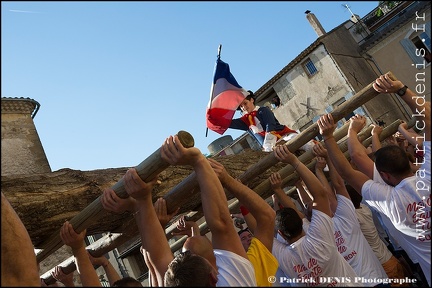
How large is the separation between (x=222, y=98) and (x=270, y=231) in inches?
137

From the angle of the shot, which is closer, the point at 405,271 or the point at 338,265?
the point at 338,265

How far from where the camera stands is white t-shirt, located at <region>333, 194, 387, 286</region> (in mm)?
4109

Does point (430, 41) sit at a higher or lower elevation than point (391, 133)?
higher

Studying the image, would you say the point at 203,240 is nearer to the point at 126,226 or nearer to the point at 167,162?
the point at 167,162

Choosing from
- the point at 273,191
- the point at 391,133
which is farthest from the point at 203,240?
the point at 391,133

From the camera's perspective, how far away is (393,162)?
322 cm

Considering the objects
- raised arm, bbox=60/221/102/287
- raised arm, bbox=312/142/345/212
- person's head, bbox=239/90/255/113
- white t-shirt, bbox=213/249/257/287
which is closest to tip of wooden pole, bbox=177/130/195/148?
white t-shirt, bbox=213/249/257/287

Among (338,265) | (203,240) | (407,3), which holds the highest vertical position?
(407,3)

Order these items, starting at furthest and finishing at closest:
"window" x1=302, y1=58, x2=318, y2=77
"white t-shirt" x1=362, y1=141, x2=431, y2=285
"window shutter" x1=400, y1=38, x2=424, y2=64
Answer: "window" x1=302, y1=58, x2=318, y2=77 → "window shutter" x1=400, y1=38, x2=424, y2=64 → "white t-shirt" x1=362, y1=141, x2=431, y2=285

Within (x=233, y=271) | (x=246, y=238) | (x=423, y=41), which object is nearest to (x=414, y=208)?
(x=233, y=271)

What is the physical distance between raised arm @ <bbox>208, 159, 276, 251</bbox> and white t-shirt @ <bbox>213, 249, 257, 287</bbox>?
0.46 meters

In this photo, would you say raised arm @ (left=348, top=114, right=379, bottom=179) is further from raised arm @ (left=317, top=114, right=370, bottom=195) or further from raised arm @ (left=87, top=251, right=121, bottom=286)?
raised arm @ (left=87, top=251, right=121, bottom=286)

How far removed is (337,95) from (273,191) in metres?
21.8

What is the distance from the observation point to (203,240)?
3.22 meters
